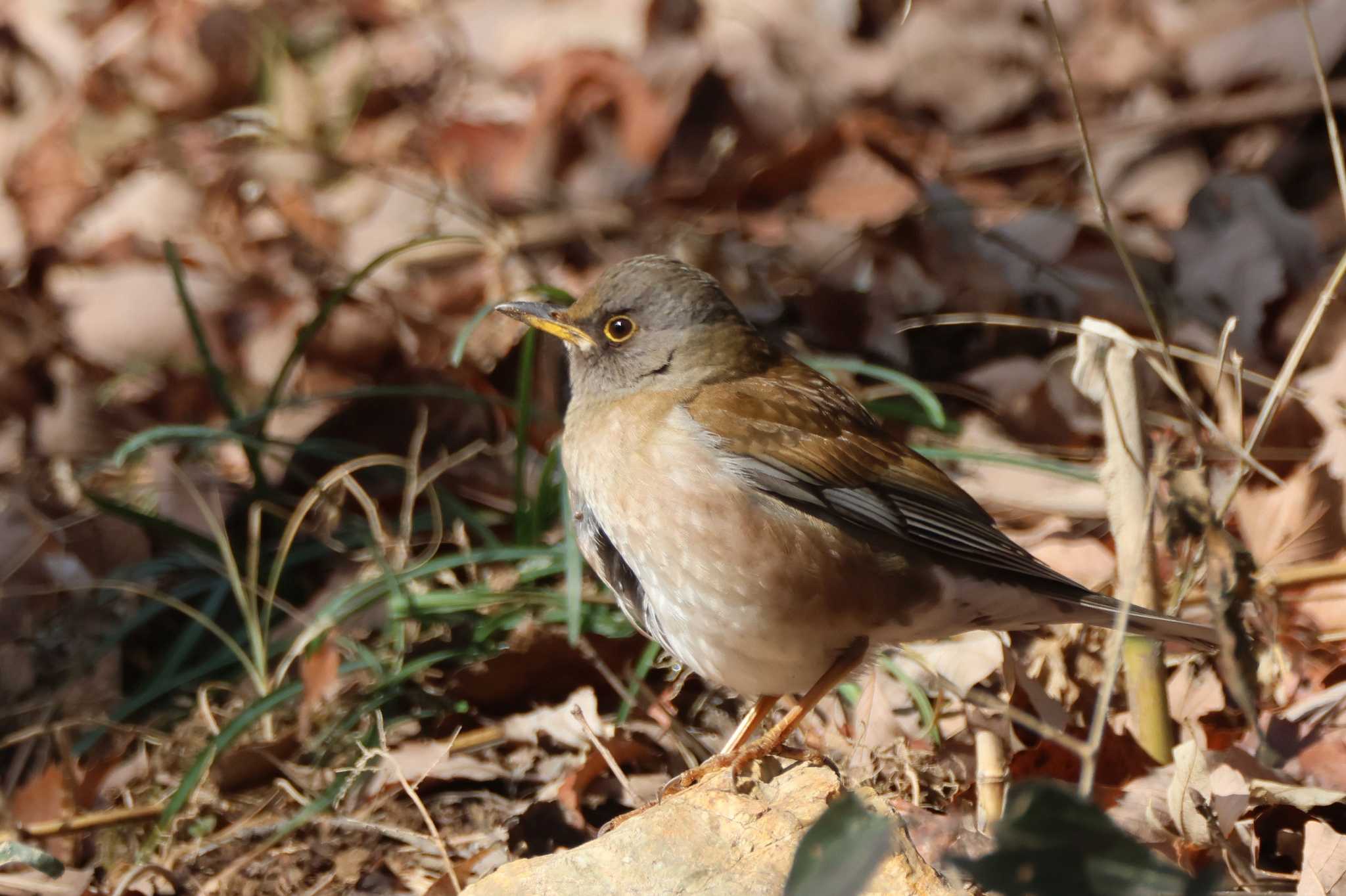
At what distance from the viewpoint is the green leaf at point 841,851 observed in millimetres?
1654

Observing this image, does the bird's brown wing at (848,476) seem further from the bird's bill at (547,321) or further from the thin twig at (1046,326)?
the thin twig at (1046,326)

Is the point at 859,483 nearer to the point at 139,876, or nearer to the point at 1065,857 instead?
the point at 1065,857

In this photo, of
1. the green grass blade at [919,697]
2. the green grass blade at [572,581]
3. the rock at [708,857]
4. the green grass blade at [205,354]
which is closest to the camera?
the rock at [708,857]

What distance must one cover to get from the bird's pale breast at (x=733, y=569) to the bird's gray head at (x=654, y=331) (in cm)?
37

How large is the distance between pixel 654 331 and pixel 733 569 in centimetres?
86

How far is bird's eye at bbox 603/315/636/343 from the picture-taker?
385cm

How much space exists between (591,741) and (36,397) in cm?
400

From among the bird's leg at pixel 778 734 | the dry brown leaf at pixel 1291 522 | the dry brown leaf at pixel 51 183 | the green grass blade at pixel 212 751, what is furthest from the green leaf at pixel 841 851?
the dry brown leaf at pixel 51 183

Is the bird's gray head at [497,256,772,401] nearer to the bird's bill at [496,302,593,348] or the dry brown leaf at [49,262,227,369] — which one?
the bird's bill at [496,302,593,348]

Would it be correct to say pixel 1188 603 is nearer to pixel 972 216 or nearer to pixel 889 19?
pixel 972 216

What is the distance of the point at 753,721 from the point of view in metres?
3.61

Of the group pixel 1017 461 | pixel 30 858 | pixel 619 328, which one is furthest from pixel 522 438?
pixel 30 858

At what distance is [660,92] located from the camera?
22.9 ft

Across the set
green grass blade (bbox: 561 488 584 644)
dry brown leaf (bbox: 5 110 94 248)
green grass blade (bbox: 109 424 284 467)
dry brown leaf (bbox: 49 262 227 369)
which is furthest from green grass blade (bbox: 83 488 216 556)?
dry brown leaf (bbox: 5 110 94 248)
